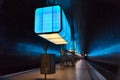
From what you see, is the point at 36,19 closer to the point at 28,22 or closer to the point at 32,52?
the point at 28,22

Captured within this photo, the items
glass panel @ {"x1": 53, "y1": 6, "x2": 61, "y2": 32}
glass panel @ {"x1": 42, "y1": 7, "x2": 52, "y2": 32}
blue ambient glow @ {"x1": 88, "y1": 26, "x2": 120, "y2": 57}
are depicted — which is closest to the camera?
glass panel @ {"x1": 53, "y1": 6, "x2": 61, "y2": 32}

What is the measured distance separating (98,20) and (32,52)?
25.9ft

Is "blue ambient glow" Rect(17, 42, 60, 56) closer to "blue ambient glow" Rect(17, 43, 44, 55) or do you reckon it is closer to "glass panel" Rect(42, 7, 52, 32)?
"blue ambient glow" Rect(17, 43, 44, 55)

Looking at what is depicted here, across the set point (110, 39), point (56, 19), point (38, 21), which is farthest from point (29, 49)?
point (110, 39)

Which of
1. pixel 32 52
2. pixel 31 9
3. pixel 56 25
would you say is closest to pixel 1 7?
pixel 56 25

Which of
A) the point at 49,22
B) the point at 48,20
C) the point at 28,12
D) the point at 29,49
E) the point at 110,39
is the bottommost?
the point at 29,49

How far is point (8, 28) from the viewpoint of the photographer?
265 inches

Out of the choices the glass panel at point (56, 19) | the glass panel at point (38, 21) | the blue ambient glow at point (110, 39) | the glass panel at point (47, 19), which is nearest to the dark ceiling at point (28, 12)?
the blue ambient glow at point (110, 39)

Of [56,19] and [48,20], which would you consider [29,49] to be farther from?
[56,19]

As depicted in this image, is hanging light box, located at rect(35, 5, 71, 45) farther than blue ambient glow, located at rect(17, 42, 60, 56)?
No

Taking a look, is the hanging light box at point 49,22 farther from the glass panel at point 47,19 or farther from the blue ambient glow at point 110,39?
the blue ambient glow at point 110,39

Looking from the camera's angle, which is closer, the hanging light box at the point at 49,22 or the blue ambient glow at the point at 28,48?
the hanging light box at the point at 49,22

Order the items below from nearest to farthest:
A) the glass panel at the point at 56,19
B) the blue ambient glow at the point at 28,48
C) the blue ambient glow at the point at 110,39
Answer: the glass panel at the point at 56,19, the blue ambient glow at the point at 28,48, the blue ambient glow at the point at 110,39

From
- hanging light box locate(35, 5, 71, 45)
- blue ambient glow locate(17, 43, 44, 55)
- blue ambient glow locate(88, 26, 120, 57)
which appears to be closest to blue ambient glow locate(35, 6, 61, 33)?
hanging light box locate(35, 5, 71, 45)
